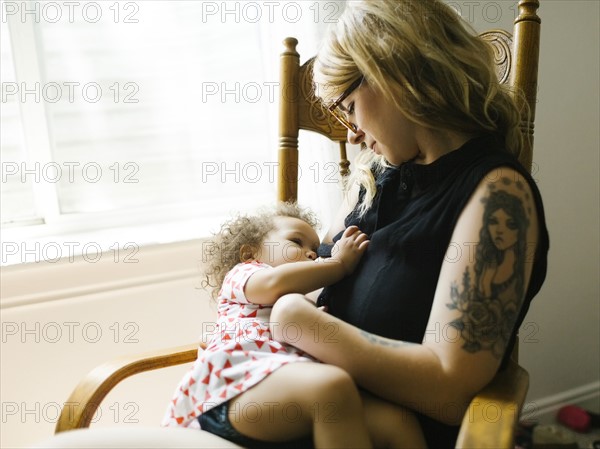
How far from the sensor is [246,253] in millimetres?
1206

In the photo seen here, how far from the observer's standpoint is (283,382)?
847mm

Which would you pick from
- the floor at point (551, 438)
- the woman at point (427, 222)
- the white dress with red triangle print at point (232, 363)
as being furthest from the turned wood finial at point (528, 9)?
the floor at point (551, 438)

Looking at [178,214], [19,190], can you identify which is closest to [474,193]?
[178,214]

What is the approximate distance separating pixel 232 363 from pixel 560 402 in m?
1.72

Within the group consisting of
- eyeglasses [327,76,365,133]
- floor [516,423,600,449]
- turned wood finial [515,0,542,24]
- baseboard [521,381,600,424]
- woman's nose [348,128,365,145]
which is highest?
turned wood finial [515,0,542,24]

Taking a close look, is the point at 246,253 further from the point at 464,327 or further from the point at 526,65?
the point at 526,65

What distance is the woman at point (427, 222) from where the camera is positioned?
2.78 ft

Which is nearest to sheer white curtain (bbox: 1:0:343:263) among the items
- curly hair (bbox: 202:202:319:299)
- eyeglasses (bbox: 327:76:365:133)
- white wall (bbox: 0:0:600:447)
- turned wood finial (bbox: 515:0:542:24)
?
white wall (bbox: 0:0:600:447)

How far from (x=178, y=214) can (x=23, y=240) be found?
0.46 meters

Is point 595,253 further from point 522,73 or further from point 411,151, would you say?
point 411,151

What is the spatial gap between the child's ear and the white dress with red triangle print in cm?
14

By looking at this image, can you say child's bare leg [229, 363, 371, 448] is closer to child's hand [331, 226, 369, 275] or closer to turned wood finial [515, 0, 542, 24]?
child's hand [331, 226, 369, 275]

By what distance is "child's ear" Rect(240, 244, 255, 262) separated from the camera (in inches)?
47.4

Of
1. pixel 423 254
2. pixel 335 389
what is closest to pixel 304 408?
pixel 335 389
